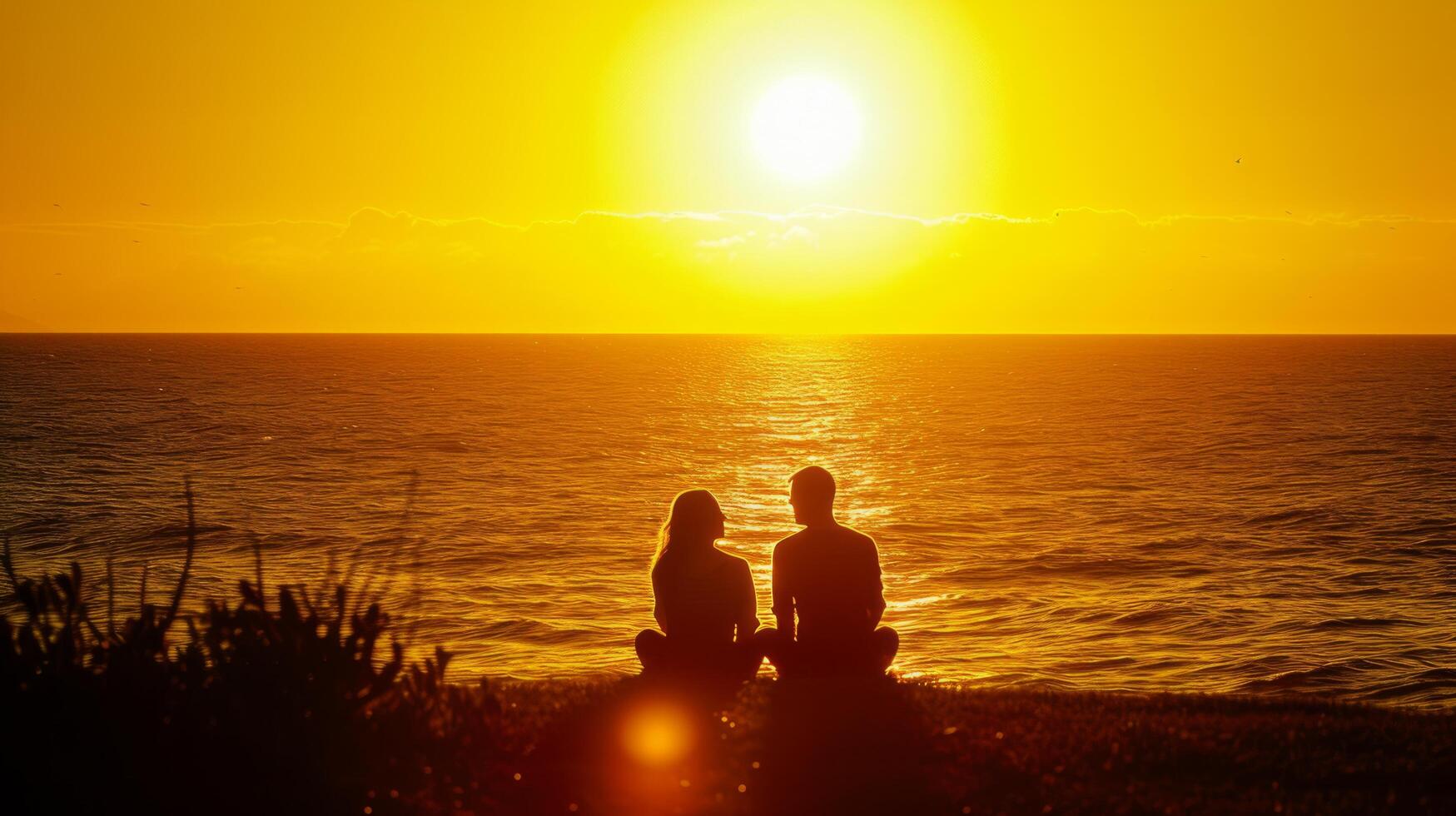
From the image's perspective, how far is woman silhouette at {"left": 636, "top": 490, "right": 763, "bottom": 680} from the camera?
767cm

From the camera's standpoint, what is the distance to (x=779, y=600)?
8016 millimetres

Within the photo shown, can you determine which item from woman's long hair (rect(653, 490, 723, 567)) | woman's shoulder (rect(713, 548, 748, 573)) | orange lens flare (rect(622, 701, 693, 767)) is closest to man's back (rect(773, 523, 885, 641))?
woman's shoulder (rect(713, 548, 748, 573))

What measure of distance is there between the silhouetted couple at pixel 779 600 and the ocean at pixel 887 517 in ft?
6.08

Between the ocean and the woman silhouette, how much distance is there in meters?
1.79

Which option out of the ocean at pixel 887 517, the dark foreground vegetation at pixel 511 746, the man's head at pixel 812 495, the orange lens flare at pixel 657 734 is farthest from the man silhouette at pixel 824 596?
the ocean at pixel 887 517

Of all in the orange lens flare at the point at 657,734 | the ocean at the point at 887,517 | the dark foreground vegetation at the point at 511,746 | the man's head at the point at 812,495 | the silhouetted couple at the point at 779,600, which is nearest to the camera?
the dark foreground vegetation at the point at 511,746

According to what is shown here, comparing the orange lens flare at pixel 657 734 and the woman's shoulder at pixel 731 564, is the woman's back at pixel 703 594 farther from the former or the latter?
the orange lens flare at pixel 657 734

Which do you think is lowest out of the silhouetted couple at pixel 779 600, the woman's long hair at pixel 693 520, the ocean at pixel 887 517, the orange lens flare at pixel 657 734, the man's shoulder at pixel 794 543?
the ocean at pixel 887 517

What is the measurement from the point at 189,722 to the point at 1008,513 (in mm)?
35423

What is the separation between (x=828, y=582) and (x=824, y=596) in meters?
0.13

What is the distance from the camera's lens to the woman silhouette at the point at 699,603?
767cm

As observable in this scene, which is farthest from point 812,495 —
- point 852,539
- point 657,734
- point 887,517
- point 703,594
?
point 887,517

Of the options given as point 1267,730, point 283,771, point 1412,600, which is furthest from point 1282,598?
point 283,771

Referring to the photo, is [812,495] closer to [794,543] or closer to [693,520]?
[794,543]
